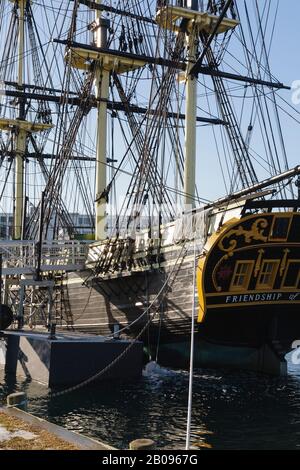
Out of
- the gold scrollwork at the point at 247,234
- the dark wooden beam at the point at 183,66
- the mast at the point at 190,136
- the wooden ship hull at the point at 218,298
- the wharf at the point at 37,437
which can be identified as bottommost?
the wharf at the point at 37,437

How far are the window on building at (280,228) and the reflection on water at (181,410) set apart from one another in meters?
3.77

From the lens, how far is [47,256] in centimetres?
2012

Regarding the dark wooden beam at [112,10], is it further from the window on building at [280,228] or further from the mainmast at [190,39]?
the window on building at [280,228]

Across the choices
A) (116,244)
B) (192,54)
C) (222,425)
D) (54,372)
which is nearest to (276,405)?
(222,425)

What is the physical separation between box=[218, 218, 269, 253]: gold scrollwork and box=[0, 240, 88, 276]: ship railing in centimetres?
689

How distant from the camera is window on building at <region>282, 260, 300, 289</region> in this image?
15102 millimetres

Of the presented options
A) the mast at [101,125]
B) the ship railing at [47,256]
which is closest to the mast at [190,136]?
the ship railing at [47,256]

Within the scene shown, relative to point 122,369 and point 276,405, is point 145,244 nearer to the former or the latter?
point 122,369

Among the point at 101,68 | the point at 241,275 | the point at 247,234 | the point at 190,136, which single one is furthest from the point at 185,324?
the point at 101,68

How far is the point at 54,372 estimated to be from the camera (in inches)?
578

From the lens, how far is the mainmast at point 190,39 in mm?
21062

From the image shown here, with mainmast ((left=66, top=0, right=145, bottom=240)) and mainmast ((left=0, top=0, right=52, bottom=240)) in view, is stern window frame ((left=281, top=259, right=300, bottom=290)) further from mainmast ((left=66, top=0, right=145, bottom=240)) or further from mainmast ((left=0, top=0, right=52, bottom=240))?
mainmast ((left=0, top=0, right=52, bottom=240))

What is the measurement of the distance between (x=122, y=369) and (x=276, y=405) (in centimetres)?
443

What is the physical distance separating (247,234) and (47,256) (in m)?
8.29
